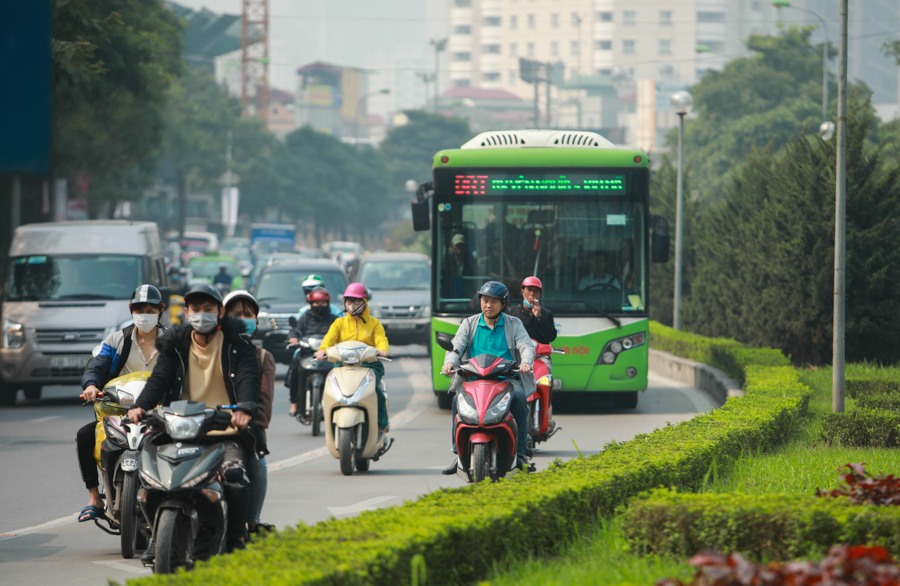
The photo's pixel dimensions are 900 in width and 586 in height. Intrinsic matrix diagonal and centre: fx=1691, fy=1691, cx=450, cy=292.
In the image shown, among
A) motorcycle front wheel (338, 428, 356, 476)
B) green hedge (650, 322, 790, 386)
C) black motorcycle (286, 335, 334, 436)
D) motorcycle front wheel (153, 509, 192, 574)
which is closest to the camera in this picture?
motorcycle front wheel (153, 509, 192, 574)

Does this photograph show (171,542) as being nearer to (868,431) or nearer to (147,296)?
(147,296)

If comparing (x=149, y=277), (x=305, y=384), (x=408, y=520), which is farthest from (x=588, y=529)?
(x=149, y=277)

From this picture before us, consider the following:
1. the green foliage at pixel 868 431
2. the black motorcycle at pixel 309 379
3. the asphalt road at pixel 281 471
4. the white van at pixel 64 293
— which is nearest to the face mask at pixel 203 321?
the asphalt road at pixel 281 471

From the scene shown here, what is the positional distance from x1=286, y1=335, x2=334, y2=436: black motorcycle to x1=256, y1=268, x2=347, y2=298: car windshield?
32.6 ft

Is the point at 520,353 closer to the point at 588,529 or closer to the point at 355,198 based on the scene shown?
the point at 588,529

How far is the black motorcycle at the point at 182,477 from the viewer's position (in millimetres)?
8047

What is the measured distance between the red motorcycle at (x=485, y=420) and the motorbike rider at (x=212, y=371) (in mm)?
3249

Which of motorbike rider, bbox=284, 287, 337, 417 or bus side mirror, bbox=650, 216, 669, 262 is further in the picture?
bus side mirror, bbox=650, 216, 669, 262

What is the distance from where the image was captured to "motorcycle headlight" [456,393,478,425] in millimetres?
11688

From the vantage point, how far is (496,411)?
11.7 metres

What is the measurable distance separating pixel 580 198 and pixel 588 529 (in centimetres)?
1078

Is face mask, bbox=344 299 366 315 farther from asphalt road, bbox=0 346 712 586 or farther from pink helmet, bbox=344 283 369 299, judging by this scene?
asphalt road, bbox=0 346 712 586

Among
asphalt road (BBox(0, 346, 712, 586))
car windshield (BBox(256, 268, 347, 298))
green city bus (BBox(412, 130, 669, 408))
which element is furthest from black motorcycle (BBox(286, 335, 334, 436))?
car windshield (BBox(256, 268, 347, 298))

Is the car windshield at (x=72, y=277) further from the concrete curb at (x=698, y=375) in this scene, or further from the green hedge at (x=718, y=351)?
the green hedge at (x=718, y=351)
